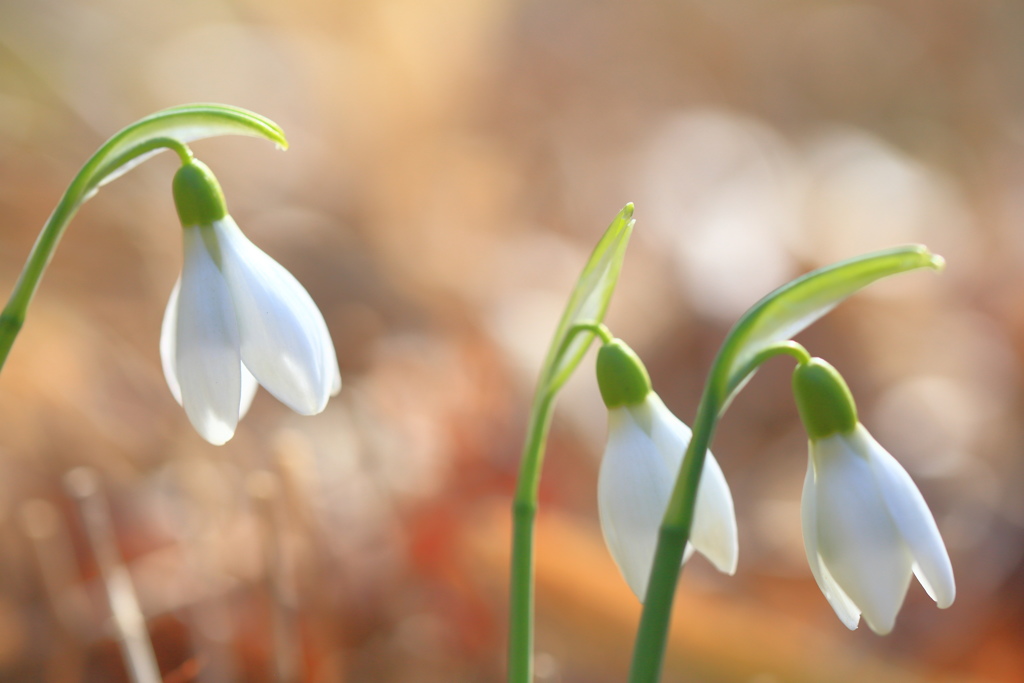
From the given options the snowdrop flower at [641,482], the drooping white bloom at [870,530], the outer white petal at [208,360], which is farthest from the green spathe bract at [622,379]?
the outer white petal at [208,360]

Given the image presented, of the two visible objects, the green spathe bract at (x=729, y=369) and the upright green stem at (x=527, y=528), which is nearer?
the green spathe bract at (x=729, y=369)

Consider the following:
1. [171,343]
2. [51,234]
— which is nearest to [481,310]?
[171,343]

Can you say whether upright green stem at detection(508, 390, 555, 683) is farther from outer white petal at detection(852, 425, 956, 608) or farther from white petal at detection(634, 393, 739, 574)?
outer white petal at detection(852, 425, 956, 608)

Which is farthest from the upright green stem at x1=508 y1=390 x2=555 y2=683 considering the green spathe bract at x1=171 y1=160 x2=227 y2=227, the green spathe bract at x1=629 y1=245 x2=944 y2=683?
the green spathe bract at x1=171 y1=160 x2=227 y2=227

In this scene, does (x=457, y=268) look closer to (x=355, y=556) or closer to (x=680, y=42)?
(x=355, y=556)

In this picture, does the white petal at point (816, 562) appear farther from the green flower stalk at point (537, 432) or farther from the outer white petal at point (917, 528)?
the green flower stalk at point (537, 432)

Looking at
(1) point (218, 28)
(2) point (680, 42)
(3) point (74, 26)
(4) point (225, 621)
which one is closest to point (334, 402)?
(4) point (225, 621)
